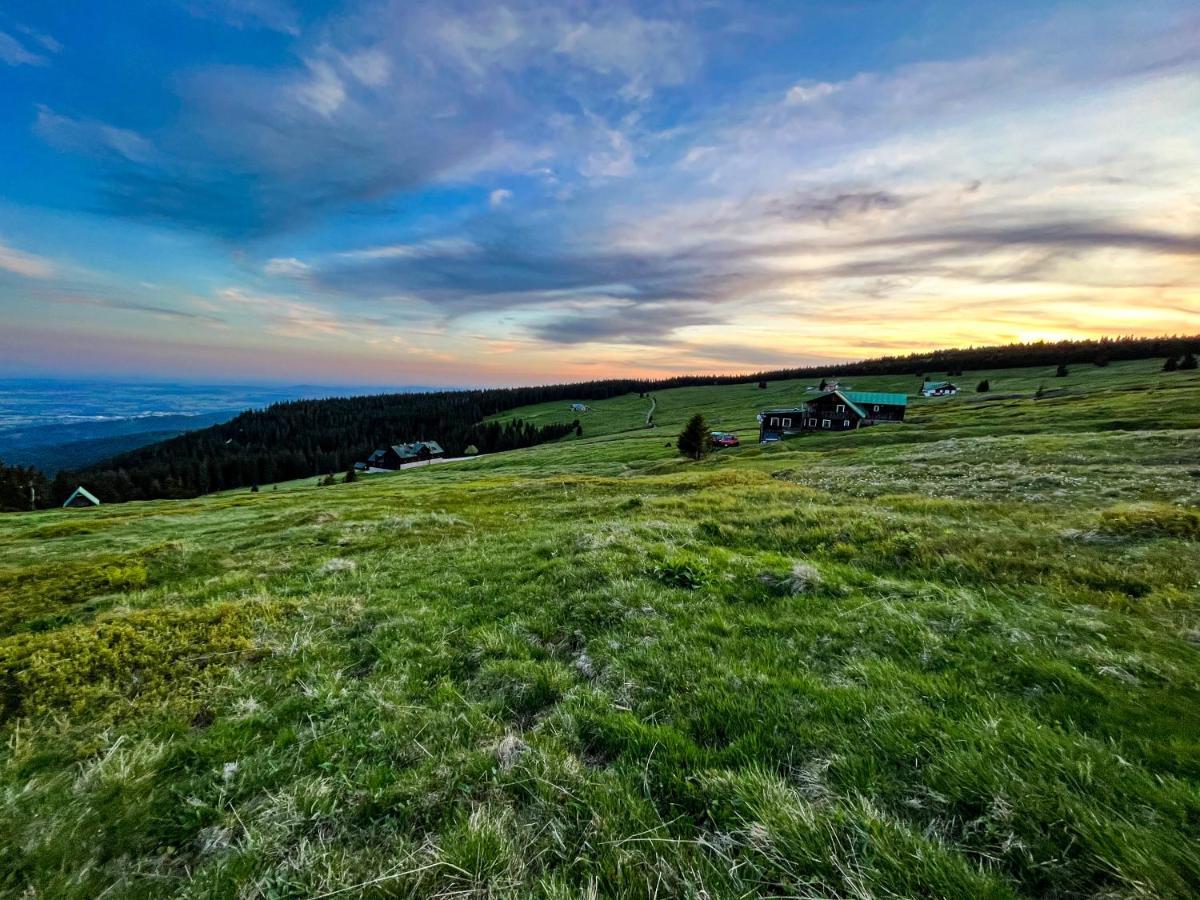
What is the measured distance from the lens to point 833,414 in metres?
98.3

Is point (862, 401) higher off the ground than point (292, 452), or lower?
higher

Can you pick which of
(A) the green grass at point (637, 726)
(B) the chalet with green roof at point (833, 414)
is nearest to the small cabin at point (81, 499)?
(A) the green grass at point (637, 726)

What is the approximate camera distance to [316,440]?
190m

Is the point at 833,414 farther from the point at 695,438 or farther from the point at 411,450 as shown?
the point at 411,450

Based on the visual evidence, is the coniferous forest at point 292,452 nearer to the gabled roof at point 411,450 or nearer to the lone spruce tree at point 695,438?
the gabled roof at point 411,450

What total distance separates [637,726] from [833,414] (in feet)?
348

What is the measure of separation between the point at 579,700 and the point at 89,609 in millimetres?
13314

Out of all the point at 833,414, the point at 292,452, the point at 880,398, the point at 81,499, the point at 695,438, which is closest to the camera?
the point at 695,438

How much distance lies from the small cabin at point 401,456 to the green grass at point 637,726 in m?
144

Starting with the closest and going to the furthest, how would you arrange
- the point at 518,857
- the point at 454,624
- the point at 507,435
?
the point at 518,857, the point at 454,624, the point at 507,435

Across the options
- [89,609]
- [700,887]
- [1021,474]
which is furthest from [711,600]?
[1021,474]

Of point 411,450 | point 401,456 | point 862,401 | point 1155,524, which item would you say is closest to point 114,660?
point 1155,524

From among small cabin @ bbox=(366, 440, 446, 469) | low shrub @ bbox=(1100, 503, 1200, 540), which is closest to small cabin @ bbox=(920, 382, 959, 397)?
low shrub @ bbox=(1100, 503, 1200, 540)

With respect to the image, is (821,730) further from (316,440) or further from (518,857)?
(316,440)
